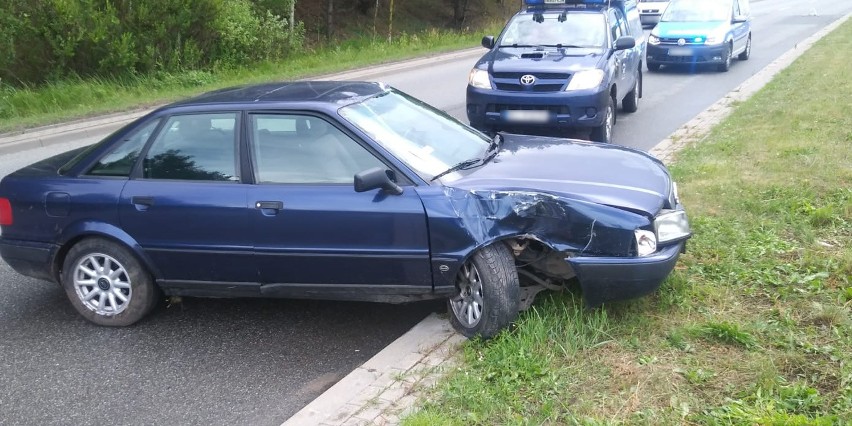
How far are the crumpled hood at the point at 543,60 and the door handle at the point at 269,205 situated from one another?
5.69 metres

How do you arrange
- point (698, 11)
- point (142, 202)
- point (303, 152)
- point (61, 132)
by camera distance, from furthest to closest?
point (698, 11) → point (61, 132) → point (142, 202) → point (303, 152)

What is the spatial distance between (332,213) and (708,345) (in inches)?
89.0

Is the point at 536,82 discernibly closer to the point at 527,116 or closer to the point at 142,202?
the point at 527,116

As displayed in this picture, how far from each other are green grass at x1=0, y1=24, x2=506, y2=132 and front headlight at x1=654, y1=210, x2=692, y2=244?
12.5 meters

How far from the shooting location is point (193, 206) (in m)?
5.11

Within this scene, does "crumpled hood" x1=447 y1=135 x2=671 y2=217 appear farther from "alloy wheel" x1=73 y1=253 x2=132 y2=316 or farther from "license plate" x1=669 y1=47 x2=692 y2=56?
"license plate" x1=669 y1=47 x2=692 y2=56

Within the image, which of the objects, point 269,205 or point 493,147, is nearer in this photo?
point 269,205

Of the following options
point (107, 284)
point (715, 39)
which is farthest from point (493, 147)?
point (715, 39)

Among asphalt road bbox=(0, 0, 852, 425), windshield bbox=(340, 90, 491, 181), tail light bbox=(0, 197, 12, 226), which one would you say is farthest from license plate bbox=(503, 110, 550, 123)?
tail light bbox=(0, 197, 12, 226)

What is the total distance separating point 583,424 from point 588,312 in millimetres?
1208

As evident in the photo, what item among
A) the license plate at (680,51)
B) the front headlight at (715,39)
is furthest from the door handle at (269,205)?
the front headlight at (715,39)

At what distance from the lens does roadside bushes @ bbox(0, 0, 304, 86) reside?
17.4 meters

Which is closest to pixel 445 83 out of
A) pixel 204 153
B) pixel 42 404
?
→ pixel 204 153

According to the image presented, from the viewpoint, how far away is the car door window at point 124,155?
539 centimetres
